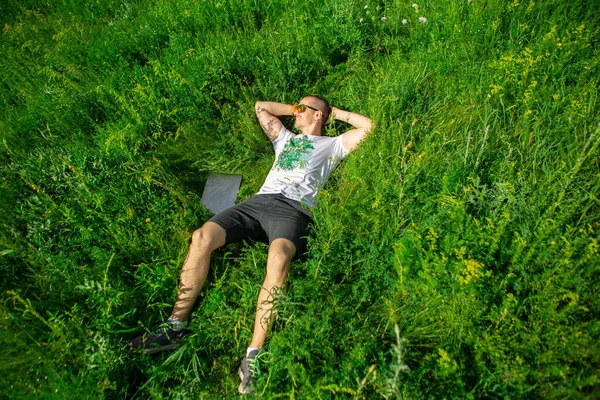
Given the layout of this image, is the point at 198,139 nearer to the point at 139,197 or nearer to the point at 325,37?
the point at 139,197

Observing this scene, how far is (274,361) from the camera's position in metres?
2.07

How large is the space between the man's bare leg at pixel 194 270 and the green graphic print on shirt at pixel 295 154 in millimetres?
913

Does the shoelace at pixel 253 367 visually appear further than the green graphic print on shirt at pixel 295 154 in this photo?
No

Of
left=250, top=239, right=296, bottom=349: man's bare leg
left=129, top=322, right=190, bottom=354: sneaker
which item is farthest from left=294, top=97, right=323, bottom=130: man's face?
left=129, top=322, right=190, bottom=354: sneaker

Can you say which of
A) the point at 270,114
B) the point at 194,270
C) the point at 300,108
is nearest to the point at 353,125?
the point at 300,108

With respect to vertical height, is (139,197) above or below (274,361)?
above

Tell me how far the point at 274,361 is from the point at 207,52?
345cm

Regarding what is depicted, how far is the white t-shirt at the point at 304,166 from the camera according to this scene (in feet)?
9.72

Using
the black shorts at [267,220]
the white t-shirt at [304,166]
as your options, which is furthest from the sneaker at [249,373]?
the white t-shirt at [304,166]

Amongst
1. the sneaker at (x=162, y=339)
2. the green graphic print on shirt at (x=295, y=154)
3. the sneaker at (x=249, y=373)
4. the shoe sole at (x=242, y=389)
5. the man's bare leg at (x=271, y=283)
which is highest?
the green graphic print on shirt at (x=295, y=154)

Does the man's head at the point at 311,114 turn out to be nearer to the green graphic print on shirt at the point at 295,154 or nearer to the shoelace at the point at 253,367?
the green graphic print on shirt at the point at 295,154

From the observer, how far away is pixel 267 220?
2789mm

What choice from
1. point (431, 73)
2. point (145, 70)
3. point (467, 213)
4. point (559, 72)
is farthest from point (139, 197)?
point (559, 72)

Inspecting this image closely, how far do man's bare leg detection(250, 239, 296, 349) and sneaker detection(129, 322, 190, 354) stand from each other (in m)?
0.56
